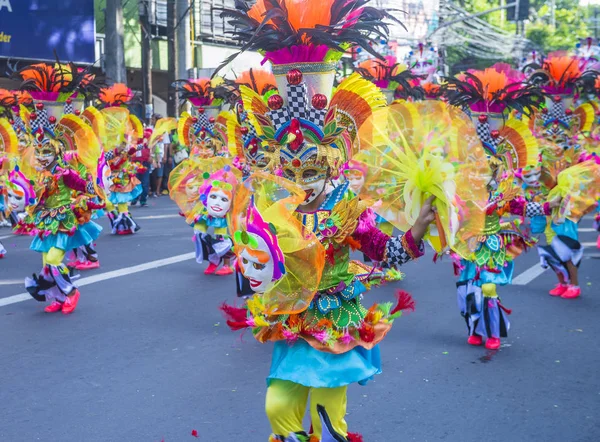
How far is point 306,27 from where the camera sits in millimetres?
3846

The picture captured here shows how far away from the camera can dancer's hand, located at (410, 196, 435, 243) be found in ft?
11.0

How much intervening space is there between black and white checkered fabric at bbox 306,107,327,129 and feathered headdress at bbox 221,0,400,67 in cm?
25

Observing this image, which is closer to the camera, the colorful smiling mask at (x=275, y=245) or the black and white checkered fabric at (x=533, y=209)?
the colorful smiling mask at (x=275, y=245)

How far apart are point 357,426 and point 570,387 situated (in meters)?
1.70

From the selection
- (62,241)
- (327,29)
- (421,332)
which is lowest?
(421,332)

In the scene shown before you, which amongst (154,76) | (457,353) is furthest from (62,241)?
(154,76)

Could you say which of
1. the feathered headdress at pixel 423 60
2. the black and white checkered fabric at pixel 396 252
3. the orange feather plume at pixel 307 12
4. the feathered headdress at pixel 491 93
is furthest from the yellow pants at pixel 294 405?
the feathered headdress at pixel 423 60

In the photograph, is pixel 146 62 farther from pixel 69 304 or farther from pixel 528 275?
pixel 69 304

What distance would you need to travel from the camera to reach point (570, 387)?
5.67 meters

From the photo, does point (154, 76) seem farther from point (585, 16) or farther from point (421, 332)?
point (585, 16)

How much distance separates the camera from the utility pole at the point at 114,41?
19.0 metres

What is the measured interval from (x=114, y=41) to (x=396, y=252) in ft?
55.1

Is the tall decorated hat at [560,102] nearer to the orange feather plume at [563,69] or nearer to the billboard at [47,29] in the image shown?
the orange feather plume at [563,69]

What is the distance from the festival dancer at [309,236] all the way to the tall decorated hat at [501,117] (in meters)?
2.87
